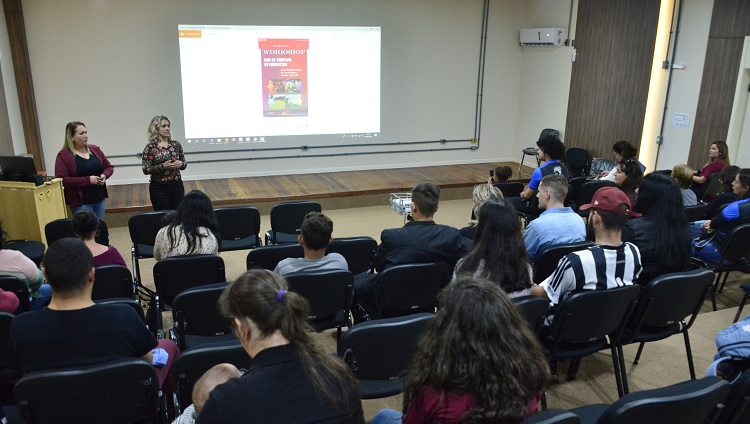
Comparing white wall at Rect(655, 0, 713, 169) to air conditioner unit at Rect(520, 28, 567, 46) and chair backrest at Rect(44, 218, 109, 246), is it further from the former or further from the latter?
chair backrest at Rect(44, 218, 109, 246)

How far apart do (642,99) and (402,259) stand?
5.66 metres

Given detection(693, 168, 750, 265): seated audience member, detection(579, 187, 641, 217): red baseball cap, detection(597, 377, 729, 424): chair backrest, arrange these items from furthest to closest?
1. detection(693, 168, 750, 265): seated audience member
2. detection(579, 187, 641, 217): red baseball cap
3. detection(597, 377, 729, 424): chair backrest

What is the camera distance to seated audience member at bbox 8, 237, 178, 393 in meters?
2.14

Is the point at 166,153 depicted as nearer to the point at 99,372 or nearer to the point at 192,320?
the point at 192,320

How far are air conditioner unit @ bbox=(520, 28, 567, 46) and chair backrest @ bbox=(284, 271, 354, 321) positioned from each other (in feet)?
22.5

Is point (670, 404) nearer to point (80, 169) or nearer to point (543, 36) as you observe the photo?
point (80, 169)

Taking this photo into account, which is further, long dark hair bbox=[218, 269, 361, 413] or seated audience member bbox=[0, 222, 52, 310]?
seated audience member bbox=[0, 222, 52, 310]

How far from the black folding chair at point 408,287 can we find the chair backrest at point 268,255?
0.66 meters

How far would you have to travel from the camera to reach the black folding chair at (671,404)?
1783 millimetres

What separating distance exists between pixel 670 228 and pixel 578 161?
530 centimetres

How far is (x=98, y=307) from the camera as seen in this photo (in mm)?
2207

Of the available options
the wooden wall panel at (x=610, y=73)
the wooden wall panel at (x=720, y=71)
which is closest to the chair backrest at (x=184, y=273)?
the wooden wall panel at (x=720, y=71)

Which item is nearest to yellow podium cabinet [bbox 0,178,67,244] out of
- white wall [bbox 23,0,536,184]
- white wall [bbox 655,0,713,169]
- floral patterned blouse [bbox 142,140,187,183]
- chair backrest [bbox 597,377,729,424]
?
floral patterned blouse [bbox 142,140,187,183]

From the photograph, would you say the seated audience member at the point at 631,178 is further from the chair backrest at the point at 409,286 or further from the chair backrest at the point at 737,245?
the chair backrest at the point at 409,286
